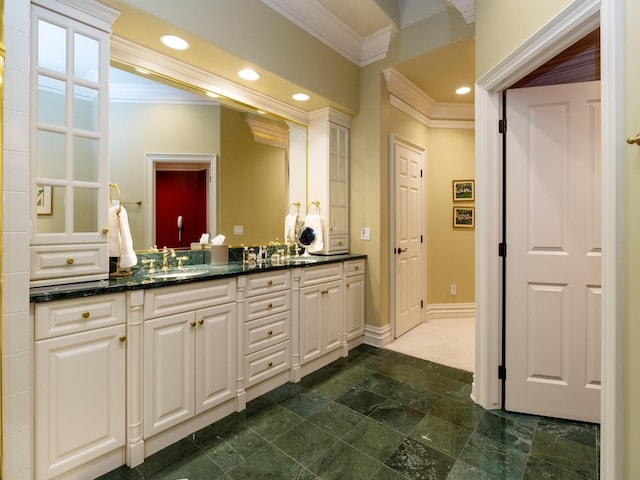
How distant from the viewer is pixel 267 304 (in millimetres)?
2326

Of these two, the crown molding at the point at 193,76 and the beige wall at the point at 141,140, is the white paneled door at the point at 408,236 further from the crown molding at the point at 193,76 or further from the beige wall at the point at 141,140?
the beige wall at the point at 141,140

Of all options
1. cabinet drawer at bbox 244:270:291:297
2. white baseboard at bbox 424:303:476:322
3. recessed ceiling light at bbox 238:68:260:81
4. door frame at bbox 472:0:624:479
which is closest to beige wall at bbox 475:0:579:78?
door frame at bbox 472:0:624:479

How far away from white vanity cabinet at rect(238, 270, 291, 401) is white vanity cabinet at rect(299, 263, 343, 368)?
16cm

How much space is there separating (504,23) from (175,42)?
81.4 inches

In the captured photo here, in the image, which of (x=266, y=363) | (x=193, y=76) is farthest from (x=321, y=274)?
(x=193, y=76)

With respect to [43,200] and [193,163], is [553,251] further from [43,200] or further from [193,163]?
[43,200]

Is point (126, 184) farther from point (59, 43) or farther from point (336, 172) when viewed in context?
point (336, 172)

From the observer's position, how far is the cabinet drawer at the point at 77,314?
1.36 metres

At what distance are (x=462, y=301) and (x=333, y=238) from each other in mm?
2336

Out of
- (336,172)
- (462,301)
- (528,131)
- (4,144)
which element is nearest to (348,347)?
(336,172)

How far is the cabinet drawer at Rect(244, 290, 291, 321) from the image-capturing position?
2.20 meters

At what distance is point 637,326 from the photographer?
41.2 inches

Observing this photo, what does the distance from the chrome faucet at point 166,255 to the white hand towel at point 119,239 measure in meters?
0.39

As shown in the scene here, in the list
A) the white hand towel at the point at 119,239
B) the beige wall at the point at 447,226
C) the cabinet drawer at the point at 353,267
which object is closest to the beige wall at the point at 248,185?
the cabinet drawer at the point at 353,267
